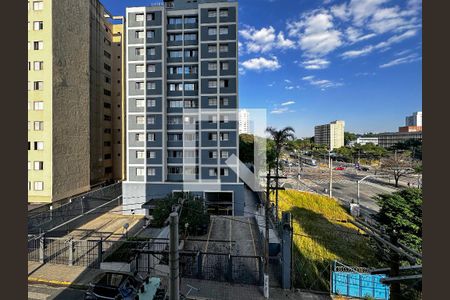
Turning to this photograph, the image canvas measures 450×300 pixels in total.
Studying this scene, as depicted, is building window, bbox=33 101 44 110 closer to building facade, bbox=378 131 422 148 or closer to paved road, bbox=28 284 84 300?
paved road, bbox=28 284 84 300

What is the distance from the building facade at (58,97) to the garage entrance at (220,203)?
1513 cm

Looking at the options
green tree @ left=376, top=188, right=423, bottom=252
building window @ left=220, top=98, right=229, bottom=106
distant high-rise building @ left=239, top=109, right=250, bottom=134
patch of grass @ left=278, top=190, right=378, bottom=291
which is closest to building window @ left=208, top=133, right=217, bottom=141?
building window @ left=220, top=98, right=229, bottom=106

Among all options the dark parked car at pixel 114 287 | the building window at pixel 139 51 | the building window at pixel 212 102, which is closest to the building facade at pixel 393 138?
the building window at pixel 212 102

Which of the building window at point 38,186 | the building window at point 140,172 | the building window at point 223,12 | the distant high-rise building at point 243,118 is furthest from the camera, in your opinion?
the distant high-rise building at point 243,118

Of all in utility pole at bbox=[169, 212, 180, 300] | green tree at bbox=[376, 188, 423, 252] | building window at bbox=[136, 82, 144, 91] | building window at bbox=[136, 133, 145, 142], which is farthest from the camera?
building window at bbox=[136, 82, 144, 91]

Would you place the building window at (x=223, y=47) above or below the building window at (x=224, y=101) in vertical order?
above

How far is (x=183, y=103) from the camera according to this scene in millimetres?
26250

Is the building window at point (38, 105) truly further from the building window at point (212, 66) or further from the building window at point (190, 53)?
the building window at point (212, 66)

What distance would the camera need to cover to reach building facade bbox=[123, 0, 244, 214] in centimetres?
2489

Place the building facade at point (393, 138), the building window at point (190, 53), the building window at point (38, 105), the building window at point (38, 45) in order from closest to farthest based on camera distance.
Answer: the building window at point (38, 45) < the building window at point (38, 105) < the building window at point (190, 53) < the building facade at point (393, 138)

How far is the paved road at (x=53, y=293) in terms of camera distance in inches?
389

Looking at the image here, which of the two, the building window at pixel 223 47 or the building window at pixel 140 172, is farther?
the building window at pixel 140 172

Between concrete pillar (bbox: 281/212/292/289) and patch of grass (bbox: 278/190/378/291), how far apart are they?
Result: 2.28 ft

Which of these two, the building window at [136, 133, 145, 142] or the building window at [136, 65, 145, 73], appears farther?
the building window at [136, 65, 145, 73]
